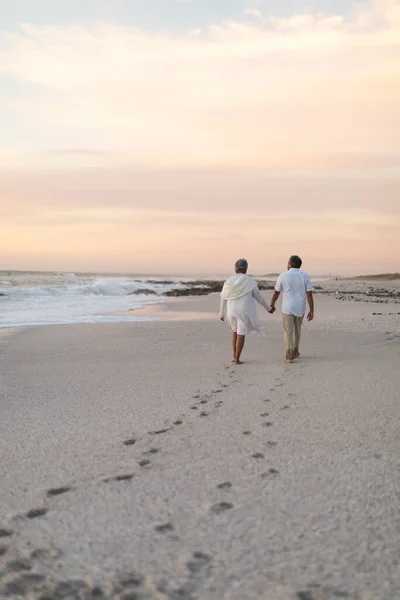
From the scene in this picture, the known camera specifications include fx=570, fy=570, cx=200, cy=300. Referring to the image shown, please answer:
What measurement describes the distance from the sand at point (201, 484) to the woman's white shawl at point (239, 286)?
181 centimetres

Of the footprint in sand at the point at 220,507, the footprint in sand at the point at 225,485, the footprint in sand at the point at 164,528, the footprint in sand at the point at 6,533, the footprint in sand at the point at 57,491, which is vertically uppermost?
the footprint in sand at the point at 225,485

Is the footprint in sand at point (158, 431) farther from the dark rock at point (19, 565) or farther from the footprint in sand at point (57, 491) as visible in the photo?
the dark rock at point (19, 565)

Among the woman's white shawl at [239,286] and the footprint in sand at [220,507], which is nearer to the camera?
the footprint in sand at [220,507]

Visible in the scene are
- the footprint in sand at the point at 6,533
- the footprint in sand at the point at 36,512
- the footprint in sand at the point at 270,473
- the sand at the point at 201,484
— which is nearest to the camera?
the sand at the point at 201,484

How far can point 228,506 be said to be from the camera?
3402 mm

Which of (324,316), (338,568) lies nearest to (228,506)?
(338,568)

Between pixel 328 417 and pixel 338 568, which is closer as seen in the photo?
pixel 338 568

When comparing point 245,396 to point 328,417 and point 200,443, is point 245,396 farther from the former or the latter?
point 200,443

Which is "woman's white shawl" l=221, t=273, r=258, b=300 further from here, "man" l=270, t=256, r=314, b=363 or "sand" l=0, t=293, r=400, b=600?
"sand" l=0, t=293, r=400, b=600

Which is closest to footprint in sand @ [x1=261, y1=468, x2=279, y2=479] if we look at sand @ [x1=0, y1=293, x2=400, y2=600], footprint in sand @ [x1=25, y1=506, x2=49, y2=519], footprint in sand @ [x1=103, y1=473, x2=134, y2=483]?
sand @ [x1=0, y1=293, x2=400, y2=600]

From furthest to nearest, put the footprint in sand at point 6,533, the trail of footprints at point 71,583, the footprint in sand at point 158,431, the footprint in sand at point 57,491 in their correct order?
the footprint in sand at point 158,431 → the footprint in sand at point 57,491 → the footprint in sand at point 6,533 → the trail of footprints at point 71,583

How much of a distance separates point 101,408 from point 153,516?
115 inches

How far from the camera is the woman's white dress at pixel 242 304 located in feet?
31.1

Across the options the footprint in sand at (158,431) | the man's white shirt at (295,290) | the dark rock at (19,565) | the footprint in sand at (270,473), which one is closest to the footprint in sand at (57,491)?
the dark rock at (19,565)
